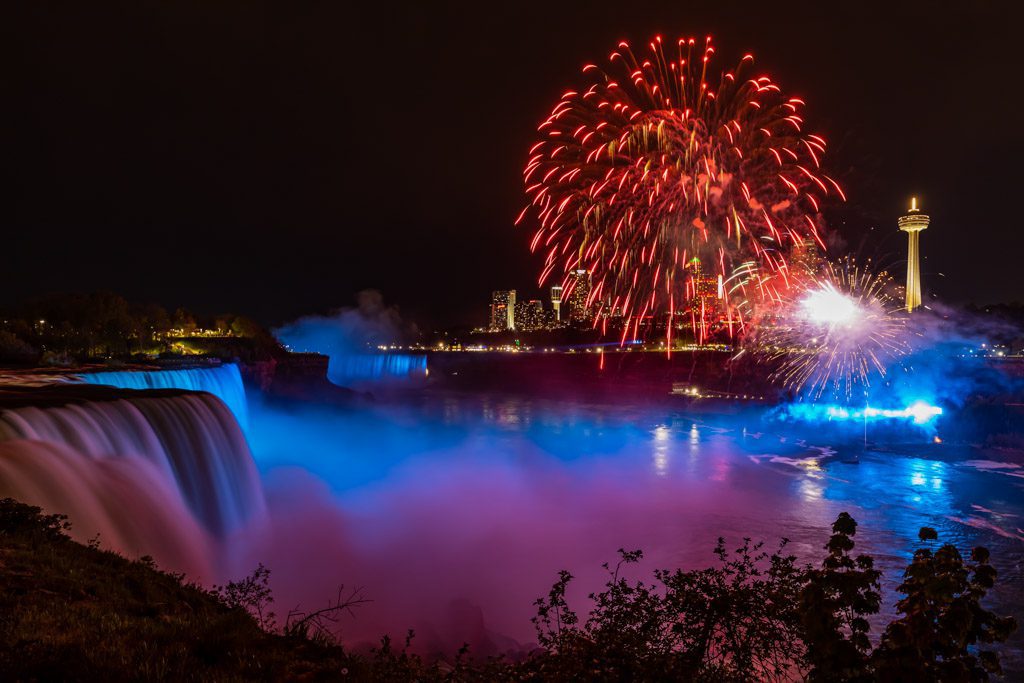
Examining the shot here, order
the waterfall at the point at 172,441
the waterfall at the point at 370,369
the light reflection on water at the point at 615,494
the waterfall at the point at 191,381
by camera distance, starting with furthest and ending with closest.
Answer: the waterfall at the point at 370,369 < the waterfall at the point at 191,381 < the light reflection on water at the point at 615,494 < the waterfall at the point at 172,441

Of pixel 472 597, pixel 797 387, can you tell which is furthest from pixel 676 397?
pixel 472 597

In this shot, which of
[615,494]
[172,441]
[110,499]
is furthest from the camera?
[615,494]

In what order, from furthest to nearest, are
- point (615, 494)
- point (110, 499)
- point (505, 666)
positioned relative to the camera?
point (615, 494)
point (110, 499)
point (505, 666)

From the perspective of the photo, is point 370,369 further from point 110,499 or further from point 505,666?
point 505,666

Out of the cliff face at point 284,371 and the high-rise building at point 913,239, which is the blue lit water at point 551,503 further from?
the high-rise building at point 913,239

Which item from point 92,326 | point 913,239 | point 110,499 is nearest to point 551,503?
point 110,499

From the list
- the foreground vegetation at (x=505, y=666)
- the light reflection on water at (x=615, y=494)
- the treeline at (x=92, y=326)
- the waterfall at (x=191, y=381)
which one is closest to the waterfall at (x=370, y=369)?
the treeline at (x=92, y=326)
